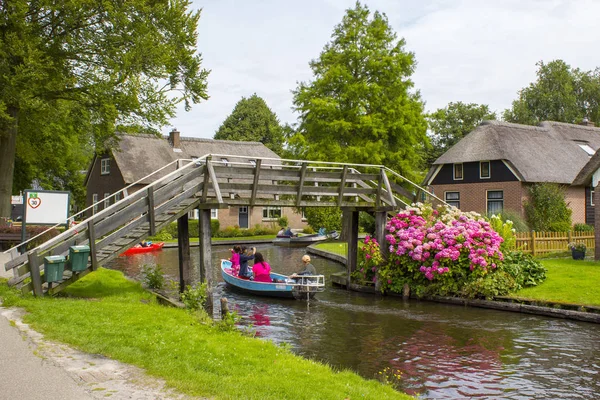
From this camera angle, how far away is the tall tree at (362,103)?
109ft

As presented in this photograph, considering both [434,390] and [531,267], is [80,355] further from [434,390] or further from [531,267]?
[531,267]

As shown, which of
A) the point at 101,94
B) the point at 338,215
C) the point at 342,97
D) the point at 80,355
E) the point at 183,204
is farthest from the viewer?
the point at 338,215

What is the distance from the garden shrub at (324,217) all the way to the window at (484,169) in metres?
11.9

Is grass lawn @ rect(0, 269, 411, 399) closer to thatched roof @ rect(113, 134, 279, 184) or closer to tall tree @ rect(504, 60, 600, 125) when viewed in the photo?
thatched roof @ rect(113, 134, 279, 184)

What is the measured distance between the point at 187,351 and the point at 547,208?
2998 cm

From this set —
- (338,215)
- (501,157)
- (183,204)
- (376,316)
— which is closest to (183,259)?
(183,204)

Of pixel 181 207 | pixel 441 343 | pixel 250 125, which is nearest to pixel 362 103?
pixel 181 207

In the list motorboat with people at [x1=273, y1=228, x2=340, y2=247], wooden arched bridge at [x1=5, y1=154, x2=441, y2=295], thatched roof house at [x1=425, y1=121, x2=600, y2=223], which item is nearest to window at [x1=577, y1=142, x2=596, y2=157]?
thatched roof house at [x1=425, y1=121, x2=600, y2=223]

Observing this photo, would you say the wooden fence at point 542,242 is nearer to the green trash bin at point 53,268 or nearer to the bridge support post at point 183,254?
the bridge support post at point 183,254

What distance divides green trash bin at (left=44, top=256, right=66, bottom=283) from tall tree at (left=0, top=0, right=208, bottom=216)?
11478mm

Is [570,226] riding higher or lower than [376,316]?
higher

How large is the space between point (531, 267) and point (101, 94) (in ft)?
59.3

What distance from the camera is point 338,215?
45.1m

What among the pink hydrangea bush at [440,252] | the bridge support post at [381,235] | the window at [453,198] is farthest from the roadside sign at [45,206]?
the window at [453,198]
